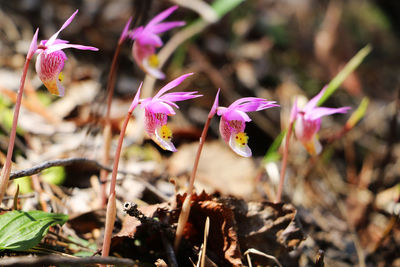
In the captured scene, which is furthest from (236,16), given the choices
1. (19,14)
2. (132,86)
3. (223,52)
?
(19,14)

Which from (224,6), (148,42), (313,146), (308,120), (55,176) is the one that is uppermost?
(224,6)

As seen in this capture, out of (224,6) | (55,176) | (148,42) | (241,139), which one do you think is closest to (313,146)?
(241,139)

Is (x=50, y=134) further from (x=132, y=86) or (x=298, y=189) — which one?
(x=298, y=189)

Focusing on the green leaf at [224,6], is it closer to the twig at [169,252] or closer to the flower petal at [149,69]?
the flower petal at [149,69]

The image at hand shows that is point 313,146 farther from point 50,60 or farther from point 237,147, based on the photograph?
point 50,60

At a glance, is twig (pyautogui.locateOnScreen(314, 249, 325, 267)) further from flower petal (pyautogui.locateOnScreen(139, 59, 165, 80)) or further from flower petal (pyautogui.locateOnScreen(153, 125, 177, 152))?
flower petal (pyautogui.locateOnScreen(139, 59, 165, 80))

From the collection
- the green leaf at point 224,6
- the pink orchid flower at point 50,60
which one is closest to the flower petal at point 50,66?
the pink orchid flower at point 50,60
